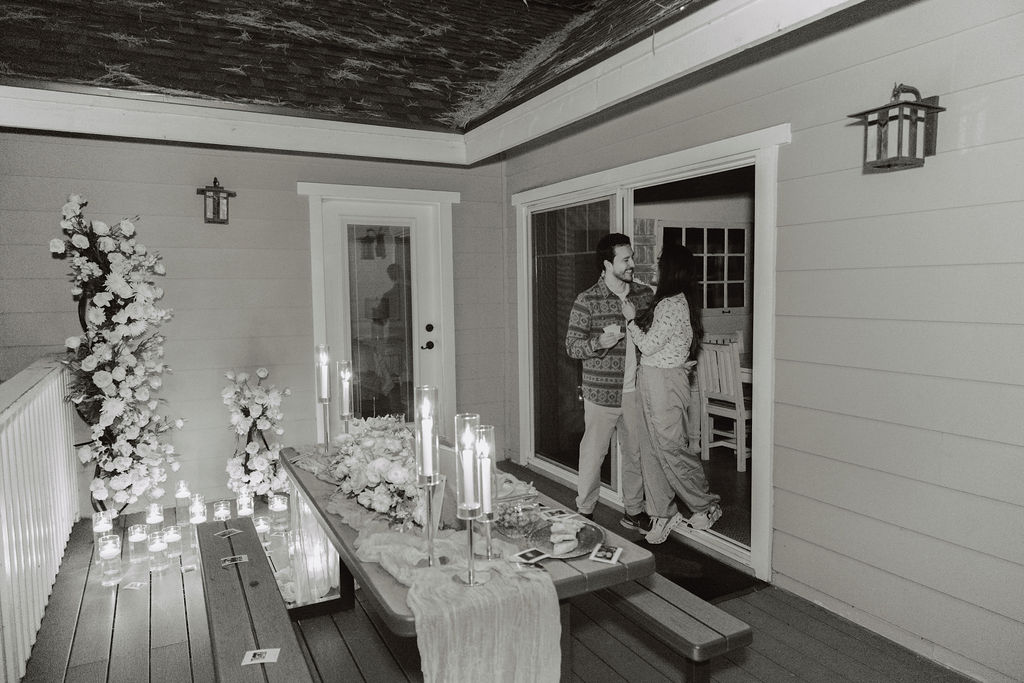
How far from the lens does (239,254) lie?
14.7 feet

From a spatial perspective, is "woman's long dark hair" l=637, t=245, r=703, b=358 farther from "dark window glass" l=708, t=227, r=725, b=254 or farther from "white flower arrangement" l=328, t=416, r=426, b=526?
"dark window glass" l=708, t=227, r=725, b=254

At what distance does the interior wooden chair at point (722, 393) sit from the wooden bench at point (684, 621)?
272 cm

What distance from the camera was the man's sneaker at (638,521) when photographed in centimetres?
381

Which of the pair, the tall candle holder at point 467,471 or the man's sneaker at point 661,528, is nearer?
the tall candle holder at point 467,471

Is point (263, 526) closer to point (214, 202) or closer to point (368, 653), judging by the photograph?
point (368, 653)

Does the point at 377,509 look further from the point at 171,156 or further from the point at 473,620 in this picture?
the point at 171,156

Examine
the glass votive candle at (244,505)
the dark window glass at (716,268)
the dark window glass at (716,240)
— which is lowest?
the glass votive candle at (244,505)

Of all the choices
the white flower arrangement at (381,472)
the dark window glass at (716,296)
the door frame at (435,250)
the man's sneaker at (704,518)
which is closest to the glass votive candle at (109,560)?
the white flower arrangement at (381,472)

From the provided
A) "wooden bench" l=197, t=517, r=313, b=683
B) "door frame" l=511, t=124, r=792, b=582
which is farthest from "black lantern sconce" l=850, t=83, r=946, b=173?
"wooden bench" l=197, t=517, r=313, b=683

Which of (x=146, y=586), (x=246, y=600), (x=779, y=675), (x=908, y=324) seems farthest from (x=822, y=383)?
(x=146, y=586)

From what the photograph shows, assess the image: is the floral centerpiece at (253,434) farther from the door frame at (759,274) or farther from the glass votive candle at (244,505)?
the door frame at (759,274)

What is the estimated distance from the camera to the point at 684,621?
194 cm

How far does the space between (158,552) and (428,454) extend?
96.4 inches

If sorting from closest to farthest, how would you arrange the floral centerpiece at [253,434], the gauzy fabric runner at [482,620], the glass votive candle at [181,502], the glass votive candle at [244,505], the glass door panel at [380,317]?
1. the gauzy fabric runner at [482,620]
2. the glass votive candle at [181,502]
3. the glass votive candle at [244,505]
4. the floral centerpiece at [253,434]
5. the glass door panel at [380,317]
